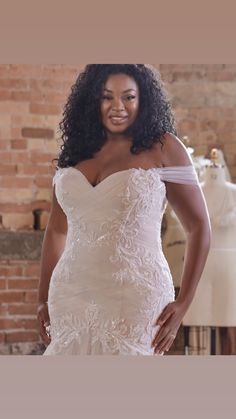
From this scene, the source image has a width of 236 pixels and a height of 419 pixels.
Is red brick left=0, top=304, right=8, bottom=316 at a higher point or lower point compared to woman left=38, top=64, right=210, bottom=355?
lower

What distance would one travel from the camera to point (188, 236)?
7.52 feet

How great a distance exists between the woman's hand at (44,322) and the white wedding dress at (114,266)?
0.34 ft

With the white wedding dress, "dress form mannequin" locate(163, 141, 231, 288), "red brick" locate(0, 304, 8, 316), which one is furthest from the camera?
"red brick" locate(0, 304, 8, 316)

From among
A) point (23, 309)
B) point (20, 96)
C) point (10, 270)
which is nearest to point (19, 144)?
point (20, 96)

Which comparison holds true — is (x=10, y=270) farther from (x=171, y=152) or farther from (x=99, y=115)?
(x=171, y=152)

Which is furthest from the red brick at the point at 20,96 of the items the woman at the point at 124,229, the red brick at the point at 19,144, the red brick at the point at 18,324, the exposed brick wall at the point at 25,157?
the red brick at the point at 18,324

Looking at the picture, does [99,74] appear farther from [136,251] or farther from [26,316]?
[26,316]

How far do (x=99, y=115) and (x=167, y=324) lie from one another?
0.56 meters

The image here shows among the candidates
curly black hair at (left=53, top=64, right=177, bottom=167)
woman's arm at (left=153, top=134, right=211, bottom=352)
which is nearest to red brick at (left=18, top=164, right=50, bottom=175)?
curly black hair at (left=53, top=64, right=177, bottom=167)

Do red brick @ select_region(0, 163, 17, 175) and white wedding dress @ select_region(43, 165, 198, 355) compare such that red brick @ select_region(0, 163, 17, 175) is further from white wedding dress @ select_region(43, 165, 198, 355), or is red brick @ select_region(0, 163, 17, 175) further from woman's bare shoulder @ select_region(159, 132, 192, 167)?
woman's bare shoulder @ select_region(159, 132, 192, 167)

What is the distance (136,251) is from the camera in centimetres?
221

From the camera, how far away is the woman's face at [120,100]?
7.49 feet

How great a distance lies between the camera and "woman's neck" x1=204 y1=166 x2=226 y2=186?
2.98m

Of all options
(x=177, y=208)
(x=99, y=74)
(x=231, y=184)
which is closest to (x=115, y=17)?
(x=99, y=74)
